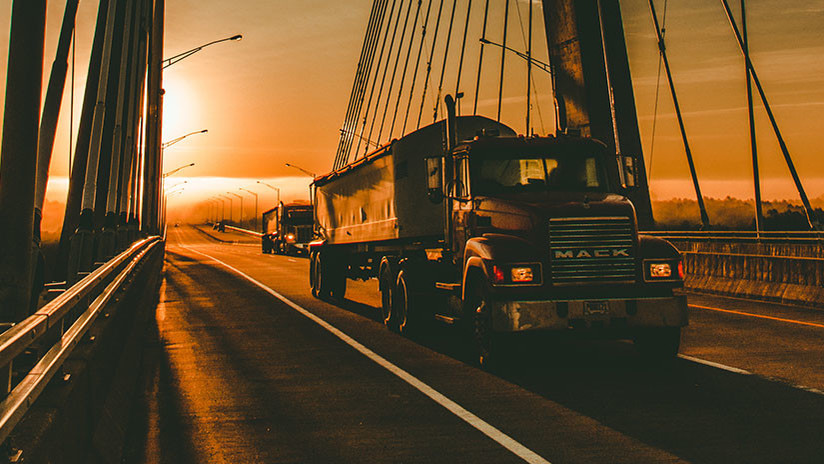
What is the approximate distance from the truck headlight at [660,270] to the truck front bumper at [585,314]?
27 centimetres

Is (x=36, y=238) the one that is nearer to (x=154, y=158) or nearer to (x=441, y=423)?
(x=441, y=423)

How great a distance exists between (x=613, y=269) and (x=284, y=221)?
5295 cm

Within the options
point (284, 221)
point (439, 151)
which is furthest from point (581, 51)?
point (284, 221)

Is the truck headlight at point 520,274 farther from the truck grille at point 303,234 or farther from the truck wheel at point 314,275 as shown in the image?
the truck grille at point 303,234

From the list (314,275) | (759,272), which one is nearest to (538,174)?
(759,272)

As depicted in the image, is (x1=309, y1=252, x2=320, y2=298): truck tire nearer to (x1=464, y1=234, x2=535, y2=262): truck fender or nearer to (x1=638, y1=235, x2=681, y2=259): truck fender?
(x1=464, y1=234, x2=535, y2=262): truck fender

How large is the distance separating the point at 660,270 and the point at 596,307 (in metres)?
0.93

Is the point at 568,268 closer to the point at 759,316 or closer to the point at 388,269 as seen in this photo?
the point at 388,269

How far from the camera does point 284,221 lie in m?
61.8

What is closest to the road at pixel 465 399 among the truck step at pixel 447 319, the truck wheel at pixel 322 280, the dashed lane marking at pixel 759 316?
the dashed lane marking at pixel 759 316

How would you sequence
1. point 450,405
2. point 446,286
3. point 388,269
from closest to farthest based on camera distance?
point 450,405, point 446,286, point 388,269

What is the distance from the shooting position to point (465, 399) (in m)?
8.64

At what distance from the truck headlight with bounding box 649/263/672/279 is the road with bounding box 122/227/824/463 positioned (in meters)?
1.10

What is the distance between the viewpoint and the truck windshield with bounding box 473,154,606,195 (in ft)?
36.9
